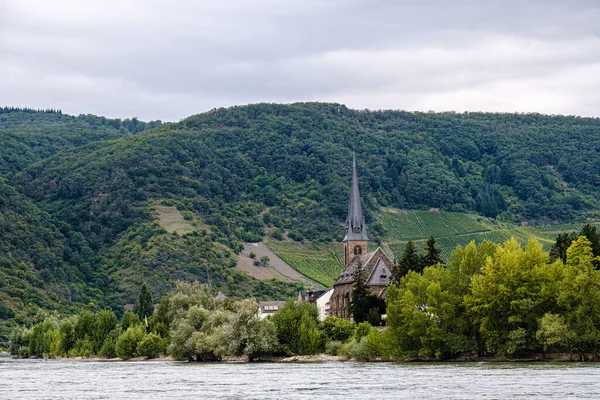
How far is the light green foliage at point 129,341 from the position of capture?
145000mm

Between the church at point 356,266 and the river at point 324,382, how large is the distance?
43467mm

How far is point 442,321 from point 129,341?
48790 mm

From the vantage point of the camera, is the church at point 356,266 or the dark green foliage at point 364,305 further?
the church at point 356,266

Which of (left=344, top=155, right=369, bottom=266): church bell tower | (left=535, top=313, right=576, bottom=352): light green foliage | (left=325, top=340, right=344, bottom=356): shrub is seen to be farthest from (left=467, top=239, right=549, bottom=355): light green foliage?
(left=344, top=155, right=369, bottom=266): church bell tower

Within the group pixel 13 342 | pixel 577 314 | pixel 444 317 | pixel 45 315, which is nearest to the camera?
pixel 577 314

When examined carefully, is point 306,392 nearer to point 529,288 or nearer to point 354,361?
point 529,288

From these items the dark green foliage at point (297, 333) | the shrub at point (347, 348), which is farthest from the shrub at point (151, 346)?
the shrub at point (347, 348)

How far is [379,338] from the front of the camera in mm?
118438

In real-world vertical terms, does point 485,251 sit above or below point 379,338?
above

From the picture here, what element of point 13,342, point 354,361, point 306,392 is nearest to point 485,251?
point 354,361

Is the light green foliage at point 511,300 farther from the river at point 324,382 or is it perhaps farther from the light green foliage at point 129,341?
the light green foliage at point 129,341

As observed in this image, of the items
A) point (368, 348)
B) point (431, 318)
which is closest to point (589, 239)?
point (431, 318)

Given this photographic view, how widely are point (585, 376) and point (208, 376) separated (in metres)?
34.0

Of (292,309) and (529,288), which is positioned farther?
(292,309)
